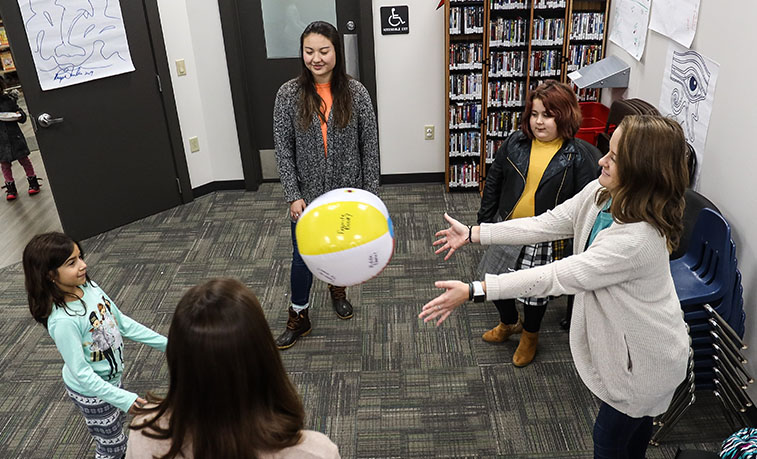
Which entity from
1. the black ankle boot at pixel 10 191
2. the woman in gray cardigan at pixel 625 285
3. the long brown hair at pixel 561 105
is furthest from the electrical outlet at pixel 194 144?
the woman in gray cardigan at pixel 625 285

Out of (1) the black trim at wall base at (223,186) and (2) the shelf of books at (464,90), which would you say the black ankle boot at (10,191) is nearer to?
(1) the black trim at wall base at (223,186)

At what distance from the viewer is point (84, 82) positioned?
415 cm

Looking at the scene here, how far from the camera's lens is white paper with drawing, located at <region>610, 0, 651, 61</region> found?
357cm

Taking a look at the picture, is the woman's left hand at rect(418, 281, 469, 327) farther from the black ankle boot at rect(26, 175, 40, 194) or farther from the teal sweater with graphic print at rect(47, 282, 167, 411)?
the black ankle boot at rect(26, 175, 40, 194)

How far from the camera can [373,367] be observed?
3.00 metres

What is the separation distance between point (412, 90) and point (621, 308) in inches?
134

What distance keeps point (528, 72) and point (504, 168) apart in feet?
6.33

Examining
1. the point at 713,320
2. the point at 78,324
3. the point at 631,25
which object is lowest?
the point at 713,320

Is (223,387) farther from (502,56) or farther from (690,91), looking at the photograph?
(502,56)

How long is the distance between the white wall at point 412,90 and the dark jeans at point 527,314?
225 centimetres

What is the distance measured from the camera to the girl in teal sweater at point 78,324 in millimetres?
1913

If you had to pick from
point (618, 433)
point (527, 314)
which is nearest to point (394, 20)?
point (527, 314)

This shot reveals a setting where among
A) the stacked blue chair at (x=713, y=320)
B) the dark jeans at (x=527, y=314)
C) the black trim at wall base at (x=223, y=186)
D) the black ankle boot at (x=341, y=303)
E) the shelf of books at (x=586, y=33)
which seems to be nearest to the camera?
the stacked blue chair at (x=713, y=320)

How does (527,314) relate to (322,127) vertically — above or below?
below
